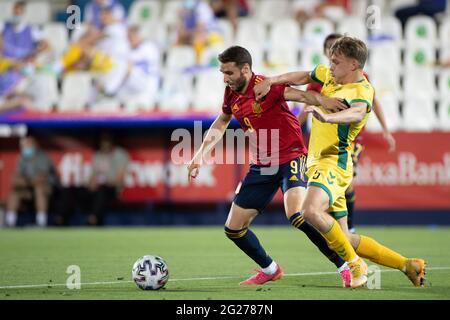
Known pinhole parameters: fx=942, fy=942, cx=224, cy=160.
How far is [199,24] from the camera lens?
18203mm

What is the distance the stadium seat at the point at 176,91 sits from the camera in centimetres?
1747

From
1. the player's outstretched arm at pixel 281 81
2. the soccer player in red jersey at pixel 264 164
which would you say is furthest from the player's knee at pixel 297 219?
the player's outstretched arm at pixel 281 81

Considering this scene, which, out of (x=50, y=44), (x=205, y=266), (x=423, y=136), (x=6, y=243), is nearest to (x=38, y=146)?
(x=50, y=44)

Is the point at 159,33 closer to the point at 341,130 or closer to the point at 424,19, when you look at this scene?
the point at 424,19

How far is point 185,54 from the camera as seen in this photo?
59.9ft

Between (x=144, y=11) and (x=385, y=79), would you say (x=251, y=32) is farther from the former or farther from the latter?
(x=385, y=79)

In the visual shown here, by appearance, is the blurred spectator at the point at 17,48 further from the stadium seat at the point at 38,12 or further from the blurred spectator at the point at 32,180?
the stadium seat at the point at 38,12

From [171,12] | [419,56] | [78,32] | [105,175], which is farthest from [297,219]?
[171,12]

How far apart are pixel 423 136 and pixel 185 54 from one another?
495cm

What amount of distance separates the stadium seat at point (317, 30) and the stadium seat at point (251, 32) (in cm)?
88

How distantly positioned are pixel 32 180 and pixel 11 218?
2.74 feet

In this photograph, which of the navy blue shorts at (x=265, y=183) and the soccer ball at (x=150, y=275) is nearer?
the soccer ball at (x=150, y=275)

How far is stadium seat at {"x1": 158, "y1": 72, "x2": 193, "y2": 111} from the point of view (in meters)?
17.5

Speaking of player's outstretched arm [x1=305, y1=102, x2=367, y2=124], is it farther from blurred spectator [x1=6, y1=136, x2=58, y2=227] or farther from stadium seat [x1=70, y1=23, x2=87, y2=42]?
stadium seat [x1=70, y1=23, x2=87, y2=42]
